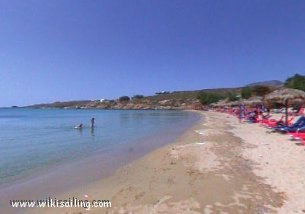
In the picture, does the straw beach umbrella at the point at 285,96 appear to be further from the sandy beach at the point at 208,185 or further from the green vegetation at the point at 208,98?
the green vegetation at the point at 208,98

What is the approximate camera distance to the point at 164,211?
5387 millimetres

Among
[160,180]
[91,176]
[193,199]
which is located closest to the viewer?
[193,199]

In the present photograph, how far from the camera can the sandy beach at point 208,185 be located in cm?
554

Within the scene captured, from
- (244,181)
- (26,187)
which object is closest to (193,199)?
(244,181)

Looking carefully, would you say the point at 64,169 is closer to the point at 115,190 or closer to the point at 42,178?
the point at 42,178

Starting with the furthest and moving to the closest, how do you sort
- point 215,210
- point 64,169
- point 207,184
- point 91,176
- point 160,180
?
point 64,169 < point 91,176 < point 160,180 < point 207,184 < point 215,210

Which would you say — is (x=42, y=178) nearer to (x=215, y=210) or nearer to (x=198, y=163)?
(x=198, y=163)

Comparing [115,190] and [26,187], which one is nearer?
[115,190]

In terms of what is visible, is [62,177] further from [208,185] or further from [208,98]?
[208,98]

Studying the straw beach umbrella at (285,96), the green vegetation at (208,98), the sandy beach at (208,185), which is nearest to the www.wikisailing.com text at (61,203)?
the sandy beach at (208,185)

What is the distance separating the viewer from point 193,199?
236 inches

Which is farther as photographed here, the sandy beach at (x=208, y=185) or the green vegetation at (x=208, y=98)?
the green vegetation at (x=208, y=98)

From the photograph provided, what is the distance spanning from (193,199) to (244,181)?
1.83 meters

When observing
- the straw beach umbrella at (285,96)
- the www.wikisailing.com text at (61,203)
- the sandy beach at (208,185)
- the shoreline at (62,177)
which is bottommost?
the shoreline at (62,177)
